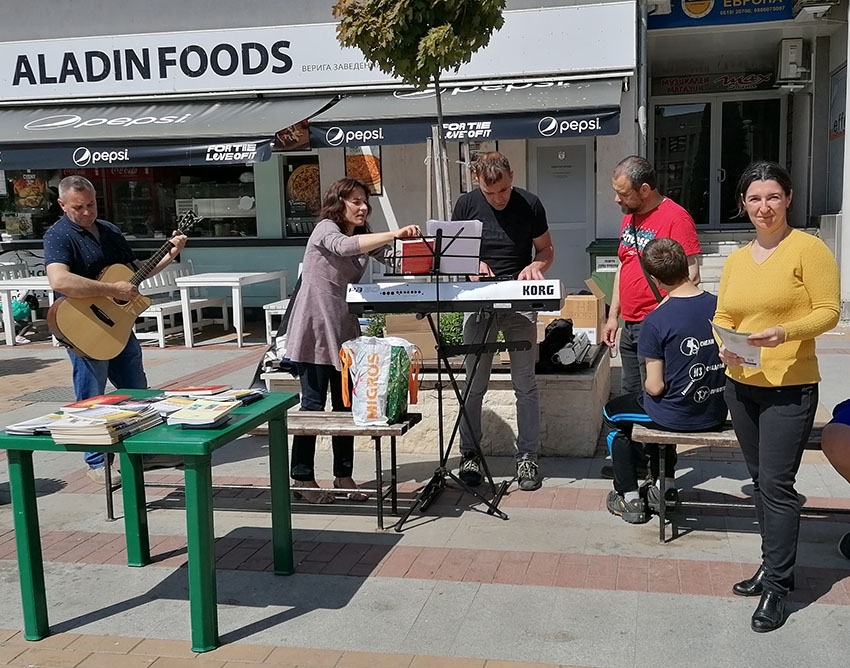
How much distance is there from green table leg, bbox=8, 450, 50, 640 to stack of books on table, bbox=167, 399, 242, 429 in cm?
61

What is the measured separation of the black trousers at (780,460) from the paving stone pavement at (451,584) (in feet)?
0.88

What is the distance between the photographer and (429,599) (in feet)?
12.3

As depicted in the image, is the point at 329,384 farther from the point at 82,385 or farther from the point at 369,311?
the point at 82,385

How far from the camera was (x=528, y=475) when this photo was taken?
518 cm

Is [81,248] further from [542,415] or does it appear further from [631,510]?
[631,510]

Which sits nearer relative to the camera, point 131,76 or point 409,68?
point 409,68

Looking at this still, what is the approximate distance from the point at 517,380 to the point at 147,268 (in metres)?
2.50

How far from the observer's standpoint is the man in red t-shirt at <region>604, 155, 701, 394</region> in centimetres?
480

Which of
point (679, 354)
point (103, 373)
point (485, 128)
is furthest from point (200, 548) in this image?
point (485, 128)

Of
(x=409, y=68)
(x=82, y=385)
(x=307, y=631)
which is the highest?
(x=409, y=68)

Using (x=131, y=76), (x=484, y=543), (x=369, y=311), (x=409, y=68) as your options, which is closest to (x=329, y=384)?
(x=369, y=311)

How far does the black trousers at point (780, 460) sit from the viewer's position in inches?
133

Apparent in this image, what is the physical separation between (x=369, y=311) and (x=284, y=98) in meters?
8.60

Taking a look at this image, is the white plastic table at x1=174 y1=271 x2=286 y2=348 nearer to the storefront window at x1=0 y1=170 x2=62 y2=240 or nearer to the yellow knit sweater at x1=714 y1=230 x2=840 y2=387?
the storefront window at x1=0 y1=170 x2=62 y2=240
